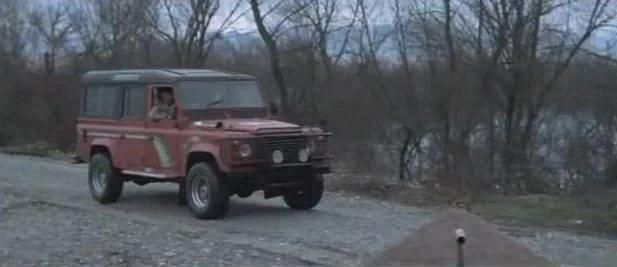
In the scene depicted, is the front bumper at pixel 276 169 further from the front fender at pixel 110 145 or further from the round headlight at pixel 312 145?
the front fender at pixel 110 145

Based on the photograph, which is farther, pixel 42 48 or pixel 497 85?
pixel 42 48

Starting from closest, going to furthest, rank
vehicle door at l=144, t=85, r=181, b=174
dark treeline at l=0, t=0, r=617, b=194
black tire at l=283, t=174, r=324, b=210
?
vehicle door at l=144, t=85, r=181, b=174, black tire at l=283, t=174, r=324, b=210, dark treeline at l=0, t=0, r=617, b=194

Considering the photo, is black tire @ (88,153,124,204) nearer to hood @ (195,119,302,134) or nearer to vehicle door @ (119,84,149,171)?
vehicle door @ (119,84,149,171)

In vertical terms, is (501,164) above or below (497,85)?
below

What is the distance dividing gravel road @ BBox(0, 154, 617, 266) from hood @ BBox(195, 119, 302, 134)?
130cm

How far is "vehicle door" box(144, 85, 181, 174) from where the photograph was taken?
1650cm

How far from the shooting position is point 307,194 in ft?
55.5

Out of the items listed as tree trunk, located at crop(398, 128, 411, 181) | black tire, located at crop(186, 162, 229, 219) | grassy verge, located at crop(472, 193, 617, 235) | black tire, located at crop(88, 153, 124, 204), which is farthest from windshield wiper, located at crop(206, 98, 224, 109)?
tree trunk, located at crop(398, 128, 411, 181)

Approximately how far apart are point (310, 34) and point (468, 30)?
7.42 m

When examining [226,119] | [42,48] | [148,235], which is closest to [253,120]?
[226,119]

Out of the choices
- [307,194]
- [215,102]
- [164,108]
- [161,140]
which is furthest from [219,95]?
[307,194]

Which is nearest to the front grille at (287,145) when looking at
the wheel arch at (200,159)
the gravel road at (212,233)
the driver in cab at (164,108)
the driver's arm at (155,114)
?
the wheel arch at (200,159)

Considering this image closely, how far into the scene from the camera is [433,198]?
1869 cm

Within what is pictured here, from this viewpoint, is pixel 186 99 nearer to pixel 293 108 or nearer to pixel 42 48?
pixel 293 108
